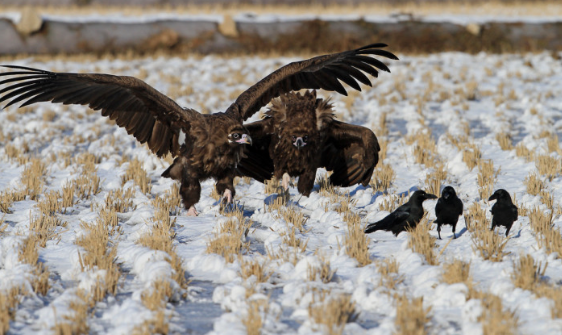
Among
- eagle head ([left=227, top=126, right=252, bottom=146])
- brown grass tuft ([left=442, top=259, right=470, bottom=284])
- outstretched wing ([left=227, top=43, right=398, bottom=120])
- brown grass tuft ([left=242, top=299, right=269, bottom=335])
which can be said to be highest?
outstretched wing ([left=227, top=43, right=398, bottom=120])

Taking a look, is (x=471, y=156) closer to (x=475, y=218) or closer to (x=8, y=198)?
(x=475, y=218)

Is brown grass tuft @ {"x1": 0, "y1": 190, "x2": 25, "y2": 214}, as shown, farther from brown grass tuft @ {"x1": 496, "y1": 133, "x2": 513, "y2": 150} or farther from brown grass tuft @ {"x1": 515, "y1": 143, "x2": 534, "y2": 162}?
brown grass tuft @ {"x1": 496, "y1": 133, "x2": 513, "y2": 150}

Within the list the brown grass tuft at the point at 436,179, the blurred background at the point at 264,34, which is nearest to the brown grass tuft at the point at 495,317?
the brown grass tuft at the point at 436,179

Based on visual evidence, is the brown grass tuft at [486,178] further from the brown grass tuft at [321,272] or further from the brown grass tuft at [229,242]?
the brown grass tuft at [321,272]

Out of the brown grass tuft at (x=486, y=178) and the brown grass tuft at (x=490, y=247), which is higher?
the brown grass tuft at (x=486, y=178)

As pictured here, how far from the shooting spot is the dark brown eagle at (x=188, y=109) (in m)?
6.07

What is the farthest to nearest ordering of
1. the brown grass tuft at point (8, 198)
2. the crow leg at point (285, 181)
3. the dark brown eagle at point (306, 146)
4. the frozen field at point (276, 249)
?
1. the crow leg at point (285, 181)
2. the dark brown eagle at point (306, 146)
3. the brown grass tuft at point (8, 198)
4. the frozen field at point (276, 249)

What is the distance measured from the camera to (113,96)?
6.33 metres

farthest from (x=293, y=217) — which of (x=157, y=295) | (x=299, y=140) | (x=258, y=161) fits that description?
(x=157, y=295)

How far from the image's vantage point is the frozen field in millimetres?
3566

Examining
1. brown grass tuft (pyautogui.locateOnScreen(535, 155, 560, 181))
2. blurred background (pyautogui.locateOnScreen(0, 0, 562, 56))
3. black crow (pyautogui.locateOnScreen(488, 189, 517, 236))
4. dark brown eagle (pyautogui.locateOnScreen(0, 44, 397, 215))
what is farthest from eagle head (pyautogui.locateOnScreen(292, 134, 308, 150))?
blurred background (pyautogui.locateOnScreen(0, 0, 562, 56))

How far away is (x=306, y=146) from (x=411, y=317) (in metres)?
3.72

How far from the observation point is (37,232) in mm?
5242

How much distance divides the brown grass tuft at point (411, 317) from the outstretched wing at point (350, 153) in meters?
3.44
